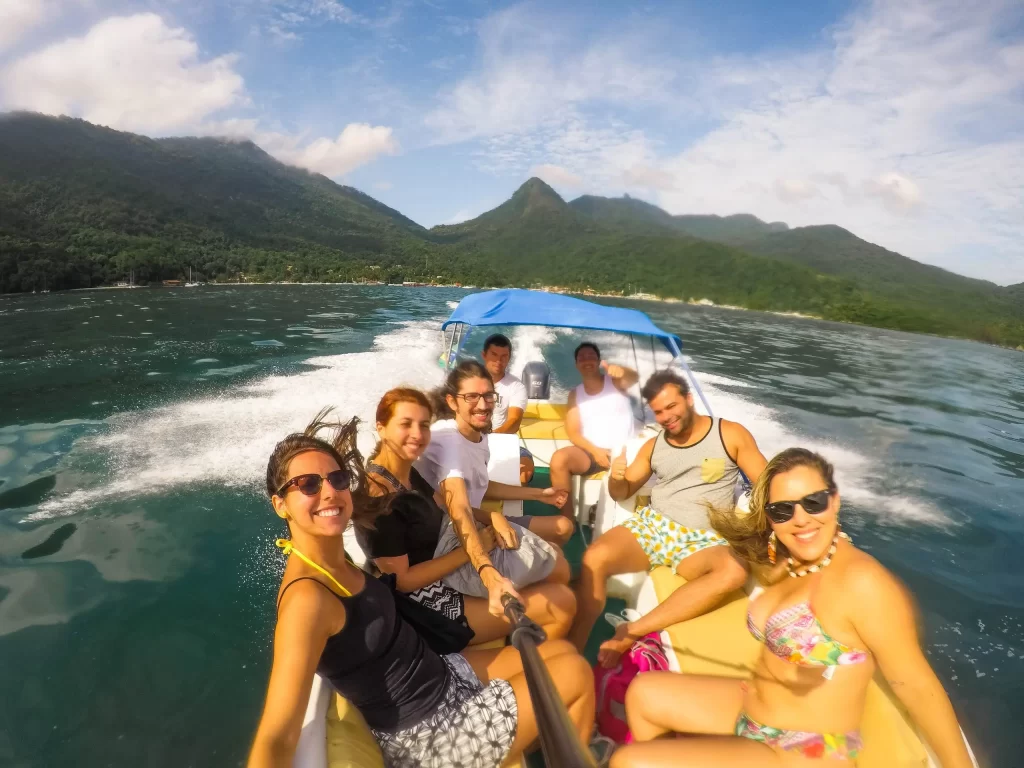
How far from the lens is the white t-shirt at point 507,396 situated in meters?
4.87

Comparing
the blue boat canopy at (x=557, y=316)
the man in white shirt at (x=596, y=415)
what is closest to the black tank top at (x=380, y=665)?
the man in white shirt at (x=596, y=415)

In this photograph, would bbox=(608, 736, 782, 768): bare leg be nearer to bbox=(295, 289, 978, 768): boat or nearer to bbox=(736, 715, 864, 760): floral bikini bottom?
bbox=(736, 715, 864, 760): floral bikini bottom

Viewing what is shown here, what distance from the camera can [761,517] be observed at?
2002 mm

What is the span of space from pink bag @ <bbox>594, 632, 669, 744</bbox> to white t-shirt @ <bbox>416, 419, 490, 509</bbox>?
104cm

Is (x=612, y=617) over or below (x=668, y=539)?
below

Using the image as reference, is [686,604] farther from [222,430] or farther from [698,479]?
[222,430]

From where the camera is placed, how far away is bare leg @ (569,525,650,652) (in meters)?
2.82

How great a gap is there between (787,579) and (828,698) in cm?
37

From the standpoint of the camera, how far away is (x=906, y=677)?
4.74ft

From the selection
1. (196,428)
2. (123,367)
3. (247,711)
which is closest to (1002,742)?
(247,711)

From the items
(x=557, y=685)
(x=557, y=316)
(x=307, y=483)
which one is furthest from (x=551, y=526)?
(x=557, y=316)

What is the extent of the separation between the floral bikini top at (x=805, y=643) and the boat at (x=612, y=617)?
441mm

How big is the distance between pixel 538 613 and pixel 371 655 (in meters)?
1.10

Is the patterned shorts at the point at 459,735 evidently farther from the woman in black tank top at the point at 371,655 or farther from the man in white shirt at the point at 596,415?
the man in white shirt at the point at 596,415
